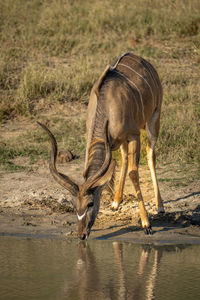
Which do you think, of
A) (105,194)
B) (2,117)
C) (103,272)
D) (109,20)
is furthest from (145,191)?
(109,20)

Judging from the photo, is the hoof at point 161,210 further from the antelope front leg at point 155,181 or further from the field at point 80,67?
the field at point 80,67

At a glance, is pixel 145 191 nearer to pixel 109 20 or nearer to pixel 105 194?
pixel 105 194

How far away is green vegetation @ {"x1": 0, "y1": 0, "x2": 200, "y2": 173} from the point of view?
9.04 m

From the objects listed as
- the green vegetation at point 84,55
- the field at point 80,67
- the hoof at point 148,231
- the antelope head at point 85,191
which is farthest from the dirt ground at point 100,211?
the green vegetation at point 84,55

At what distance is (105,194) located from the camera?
7469 millimetres

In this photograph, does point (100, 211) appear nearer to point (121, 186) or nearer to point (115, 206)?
point (115, 206)

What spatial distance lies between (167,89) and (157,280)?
6489mm

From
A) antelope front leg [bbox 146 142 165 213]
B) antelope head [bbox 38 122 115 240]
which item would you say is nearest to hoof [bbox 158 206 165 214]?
antelope front leg [bbox 146 142 165 213]

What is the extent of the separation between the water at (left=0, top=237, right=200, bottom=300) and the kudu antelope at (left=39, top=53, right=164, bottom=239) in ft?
1.07

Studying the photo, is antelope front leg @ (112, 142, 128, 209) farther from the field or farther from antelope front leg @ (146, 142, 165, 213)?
the field

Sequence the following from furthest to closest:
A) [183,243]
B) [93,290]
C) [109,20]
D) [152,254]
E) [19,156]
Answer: [109,20]
[19,156]
[183,243]
[152,254]
[93,290]

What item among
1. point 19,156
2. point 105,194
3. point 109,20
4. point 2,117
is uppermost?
point 109,20

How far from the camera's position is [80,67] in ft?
37.0

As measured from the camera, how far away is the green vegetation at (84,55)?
29.7 feet
